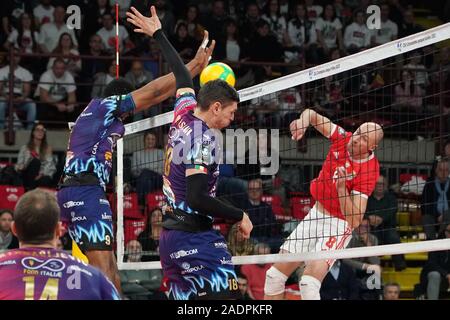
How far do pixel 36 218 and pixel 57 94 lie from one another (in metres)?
12.5

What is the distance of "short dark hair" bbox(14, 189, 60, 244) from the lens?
4.97 m

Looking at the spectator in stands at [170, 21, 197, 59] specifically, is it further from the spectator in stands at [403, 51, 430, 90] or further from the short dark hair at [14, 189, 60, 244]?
the short dark hair at [14, 189, 60, 244]

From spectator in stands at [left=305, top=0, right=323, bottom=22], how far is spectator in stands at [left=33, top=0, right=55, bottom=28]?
5344 millimetres

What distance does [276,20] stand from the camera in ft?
65.7

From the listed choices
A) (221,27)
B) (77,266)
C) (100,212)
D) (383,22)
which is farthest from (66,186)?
(383,22)

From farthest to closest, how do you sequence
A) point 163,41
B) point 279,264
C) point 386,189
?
point 386,189
point 279,264
point 163,41

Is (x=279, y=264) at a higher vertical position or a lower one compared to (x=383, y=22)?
lower

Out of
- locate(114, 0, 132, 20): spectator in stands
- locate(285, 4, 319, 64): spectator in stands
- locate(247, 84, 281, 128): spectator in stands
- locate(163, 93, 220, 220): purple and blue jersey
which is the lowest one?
locate(163, 93, 220, 220): purple and blue jersey

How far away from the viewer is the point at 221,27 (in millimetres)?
18969

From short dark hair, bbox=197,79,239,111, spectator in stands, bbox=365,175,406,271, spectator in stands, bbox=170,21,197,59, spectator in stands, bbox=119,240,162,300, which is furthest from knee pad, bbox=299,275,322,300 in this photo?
spectator in stands, bbox=170,21,197,59

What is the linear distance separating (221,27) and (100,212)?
411 inches

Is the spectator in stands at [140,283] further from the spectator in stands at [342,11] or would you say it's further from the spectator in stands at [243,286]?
the spectator in stands at [342,11]

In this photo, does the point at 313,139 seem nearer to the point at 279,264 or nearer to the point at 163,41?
the point at 279,264

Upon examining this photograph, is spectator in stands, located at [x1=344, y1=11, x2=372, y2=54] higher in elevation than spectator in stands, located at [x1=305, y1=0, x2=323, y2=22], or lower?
lower
